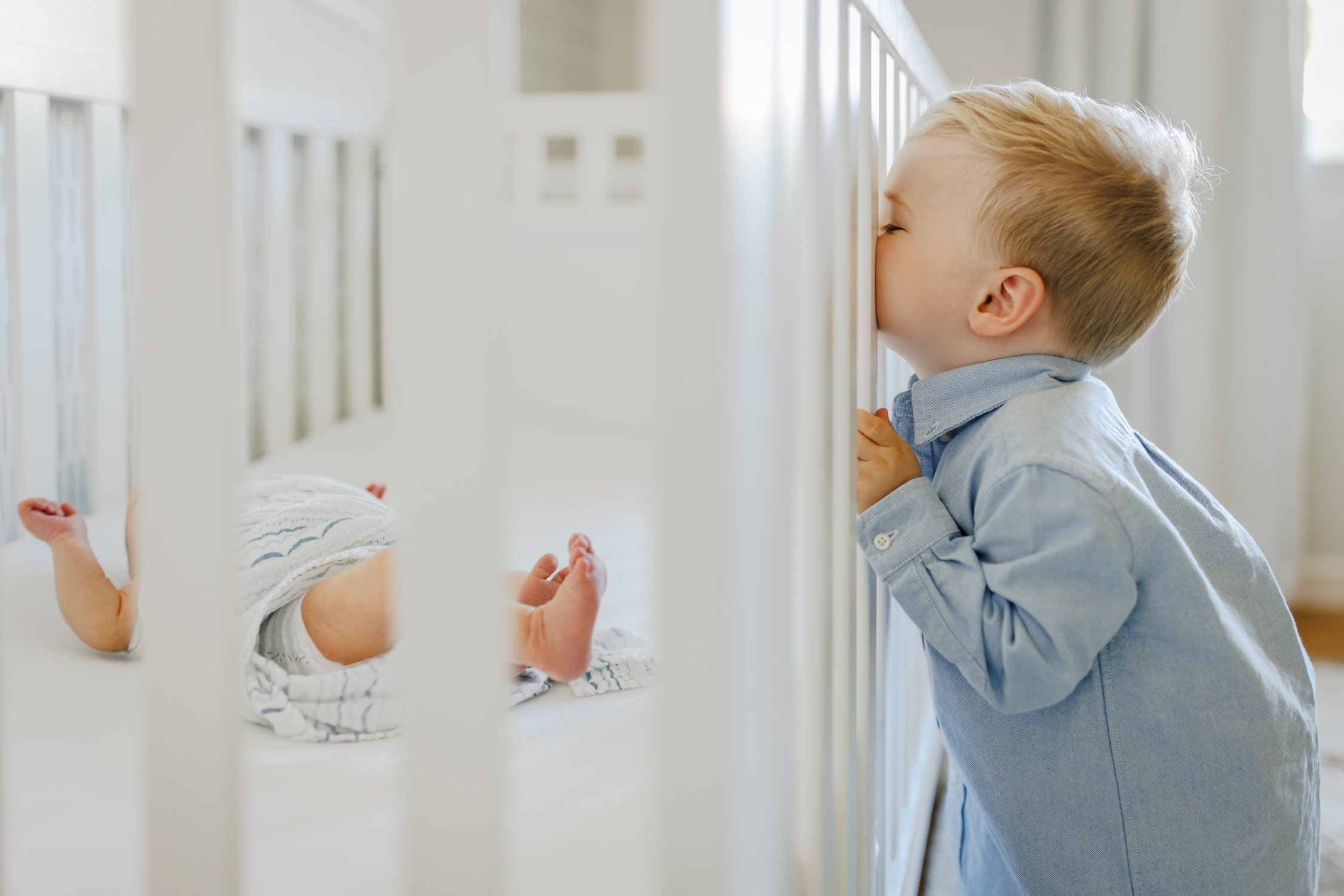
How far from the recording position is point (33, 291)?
1.28m

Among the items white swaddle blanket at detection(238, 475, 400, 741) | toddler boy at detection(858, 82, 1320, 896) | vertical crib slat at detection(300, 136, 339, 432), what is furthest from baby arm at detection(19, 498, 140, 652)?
vertical crib slat at detection(300, 136, 339, 432)

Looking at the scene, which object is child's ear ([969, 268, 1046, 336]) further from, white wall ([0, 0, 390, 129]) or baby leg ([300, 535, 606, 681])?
white wall ([0, 0, 390, 129])

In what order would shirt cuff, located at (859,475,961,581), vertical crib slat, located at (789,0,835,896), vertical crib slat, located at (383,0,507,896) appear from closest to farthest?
vertical crib slat, located at (383,0,507,896), vertical crib slat, located at (789,0,835,896), shirt cuff, located at (859,475,961,581)

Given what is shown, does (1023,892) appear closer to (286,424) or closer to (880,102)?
(880,102)

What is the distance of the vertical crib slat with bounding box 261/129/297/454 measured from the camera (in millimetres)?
1774

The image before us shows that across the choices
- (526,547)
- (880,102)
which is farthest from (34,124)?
(880,102)

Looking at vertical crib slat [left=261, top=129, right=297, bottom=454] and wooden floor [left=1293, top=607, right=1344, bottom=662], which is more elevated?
vertical crib slat [left=261, top=129, right=297, bottom=454]

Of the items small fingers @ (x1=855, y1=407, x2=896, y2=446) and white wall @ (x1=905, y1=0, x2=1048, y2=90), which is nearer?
small fingers @ (x1=855, y1=407, x2=896, y2=446)

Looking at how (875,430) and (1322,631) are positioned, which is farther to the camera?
(1322,631)

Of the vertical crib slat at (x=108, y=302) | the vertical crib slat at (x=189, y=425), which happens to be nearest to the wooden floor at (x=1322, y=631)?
the vertical crib slat at (x=189, y=425)

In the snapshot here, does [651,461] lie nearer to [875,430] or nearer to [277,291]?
[875,430]

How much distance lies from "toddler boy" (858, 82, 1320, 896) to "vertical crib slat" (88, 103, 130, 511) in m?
1.20

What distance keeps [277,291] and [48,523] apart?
3.12 ft

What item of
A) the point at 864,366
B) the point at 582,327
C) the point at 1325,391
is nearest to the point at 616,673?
the point at 864,366
